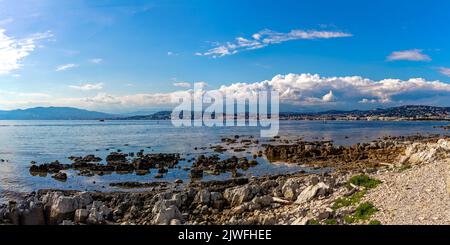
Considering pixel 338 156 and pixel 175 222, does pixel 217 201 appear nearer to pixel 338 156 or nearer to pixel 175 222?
pixel 175 222

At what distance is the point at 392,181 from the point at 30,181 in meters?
31.2

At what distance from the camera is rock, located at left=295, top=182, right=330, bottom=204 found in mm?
18953

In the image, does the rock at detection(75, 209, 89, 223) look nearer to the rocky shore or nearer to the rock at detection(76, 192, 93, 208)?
the rocky shore

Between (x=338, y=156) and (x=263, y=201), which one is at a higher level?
(x=263, y=201)

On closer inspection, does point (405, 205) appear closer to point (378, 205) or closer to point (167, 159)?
point (378, 205)

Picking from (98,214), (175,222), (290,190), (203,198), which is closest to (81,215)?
(98,214)

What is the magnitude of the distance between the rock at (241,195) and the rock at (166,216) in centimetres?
459

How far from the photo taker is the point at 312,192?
19.2m

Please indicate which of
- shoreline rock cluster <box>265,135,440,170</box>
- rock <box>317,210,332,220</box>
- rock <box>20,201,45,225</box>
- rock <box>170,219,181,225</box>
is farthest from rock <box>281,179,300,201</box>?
shoreline rock cluster <box>265,135,440,170</box>

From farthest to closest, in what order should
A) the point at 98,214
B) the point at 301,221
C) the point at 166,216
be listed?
1. the point at 98,214
2. the point at 166,216
3. the point at 301,221

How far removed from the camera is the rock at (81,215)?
18.9 meters

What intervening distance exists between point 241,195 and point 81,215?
8469 millimetres

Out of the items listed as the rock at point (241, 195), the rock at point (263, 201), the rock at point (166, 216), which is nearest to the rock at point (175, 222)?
the rock at point (166, 216)

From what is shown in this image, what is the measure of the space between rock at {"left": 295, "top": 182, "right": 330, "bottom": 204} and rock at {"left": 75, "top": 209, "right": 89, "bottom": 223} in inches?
416
